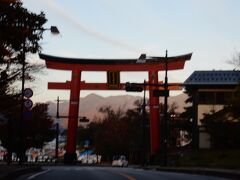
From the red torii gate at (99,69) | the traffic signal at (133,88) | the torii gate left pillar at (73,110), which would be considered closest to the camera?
the traffic signal at (133,88)

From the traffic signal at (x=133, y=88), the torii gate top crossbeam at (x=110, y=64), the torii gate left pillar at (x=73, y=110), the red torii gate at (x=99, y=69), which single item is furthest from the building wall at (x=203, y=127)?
the traffic signal at (x=133, y=88)

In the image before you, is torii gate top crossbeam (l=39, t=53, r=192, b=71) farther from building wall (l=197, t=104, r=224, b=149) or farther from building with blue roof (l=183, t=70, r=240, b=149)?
building wall (l=197, t=104, r=224, b=149)

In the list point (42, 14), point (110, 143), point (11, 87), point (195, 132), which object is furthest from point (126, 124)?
point (42, 14)

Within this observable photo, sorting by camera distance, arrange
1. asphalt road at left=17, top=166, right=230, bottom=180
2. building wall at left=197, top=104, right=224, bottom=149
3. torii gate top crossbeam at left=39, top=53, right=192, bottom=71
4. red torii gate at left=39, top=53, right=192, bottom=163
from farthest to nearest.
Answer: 1. building wall at left=197, top=104, right=224, bottom=149
2. red torii gate at left=39, top=53, right=192, bottom=163
3. torii gate top crossbeam at left=39, top=53, right=192, bottom=71
4. asphalt road at left=17, top=166, right=230, bottom=180

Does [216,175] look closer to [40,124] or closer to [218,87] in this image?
[218,87]

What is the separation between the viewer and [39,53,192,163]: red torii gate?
62375mm

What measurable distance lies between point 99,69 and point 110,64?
1.43m

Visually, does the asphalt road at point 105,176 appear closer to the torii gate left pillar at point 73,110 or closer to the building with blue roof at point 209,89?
the torii gate left pillar at point 73,110

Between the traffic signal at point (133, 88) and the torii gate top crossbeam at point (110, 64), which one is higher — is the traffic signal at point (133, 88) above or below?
below

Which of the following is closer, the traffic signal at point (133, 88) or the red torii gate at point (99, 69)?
the traffic signal at point (133, 88)

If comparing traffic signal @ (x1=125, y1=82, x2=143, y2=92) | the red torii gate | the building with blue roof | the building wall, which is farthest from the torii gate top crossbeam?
traffic signal @ (x1=125, y1=82, x2=143, y2=92)

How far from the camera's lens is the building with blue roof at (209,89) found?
6662cm

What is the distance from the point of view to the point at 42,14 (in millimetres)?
25031

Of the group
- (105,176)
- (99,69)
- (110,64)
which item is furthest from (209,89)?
(105,176)
